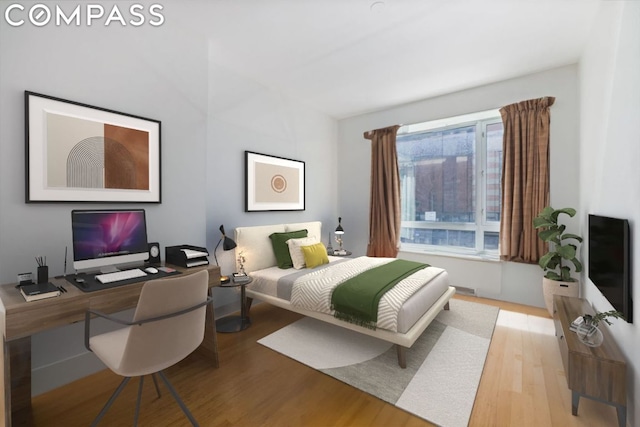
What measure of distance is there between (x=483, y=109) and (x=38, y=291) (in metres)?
4.95

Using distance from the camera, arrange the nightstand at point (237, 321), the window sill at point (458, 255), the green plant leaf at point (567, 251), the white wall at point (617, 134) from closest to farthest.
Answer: the white wall at point (617, 134) < the nightstand at point (237, 321) < the green plant leaf at point (567, 251) < the window sill at point (458, 255)

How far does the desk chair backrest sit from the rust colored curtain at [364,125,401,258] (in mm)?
3609

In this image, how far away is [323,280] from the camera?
283 centimetres

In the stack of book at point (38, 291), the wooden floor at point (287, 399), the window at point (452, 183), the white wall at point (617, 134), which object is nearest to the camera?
the stack of book at point (38, 291)

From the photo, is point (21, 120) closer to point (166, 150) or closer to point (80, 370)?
point (166, 150)

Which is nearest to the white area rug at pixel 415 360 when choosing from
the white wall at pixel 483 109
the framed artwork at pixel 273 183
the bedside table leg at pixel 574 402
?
the bedside table leg at pixel 574 402

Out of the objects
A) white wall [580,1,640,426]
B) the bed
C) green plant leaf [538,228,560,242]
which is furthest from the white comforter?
white wall [580,1,640,426]

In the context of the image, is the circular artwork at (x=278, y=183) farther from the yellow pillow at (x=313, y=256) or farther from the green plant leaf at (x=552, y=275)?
the green plant leaf at (x=552, y=275)

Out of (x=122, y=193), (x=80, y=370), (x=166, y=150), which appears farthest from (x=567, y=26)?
(x=80, y=370)

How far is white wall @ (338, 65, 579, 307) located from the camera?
337cm

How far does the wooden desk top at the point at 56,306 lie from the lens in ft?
4.58

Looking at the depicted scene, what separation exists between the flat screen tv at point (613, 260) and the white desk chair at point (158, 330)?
2.48 meters

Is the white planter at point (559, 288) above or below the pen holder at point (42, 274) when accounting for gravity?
below

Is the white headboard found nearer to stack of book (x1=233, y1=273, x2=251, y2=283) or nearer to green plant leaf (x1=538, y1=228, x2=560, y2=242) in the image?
stack of book (x1=233, y1=273, x2=251, y2=283)
